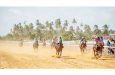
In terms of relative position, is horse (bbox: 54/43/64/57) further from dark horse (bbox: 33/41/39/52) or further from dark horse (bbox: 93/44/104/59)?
dark horse (bbox: 93/44/104/59)

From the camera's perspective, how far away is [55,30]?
5.63m

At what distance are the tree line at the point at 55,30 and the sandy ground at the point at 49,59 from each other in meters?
0.14

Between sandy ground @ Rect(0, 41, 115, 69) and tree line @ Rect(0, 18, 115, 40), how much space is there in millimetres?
145

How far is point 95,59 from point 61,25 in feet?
2.30

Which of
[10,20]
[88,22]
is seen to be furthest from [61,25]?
[10,20]

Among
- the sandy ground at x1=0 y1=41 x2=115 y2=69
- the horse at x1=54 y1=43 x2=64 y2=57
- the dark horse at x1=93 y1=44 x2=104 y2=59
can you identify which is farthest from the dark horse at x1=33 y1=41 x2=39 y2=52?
the dark horse at x1=93 y1=44 x2=104 y2=59

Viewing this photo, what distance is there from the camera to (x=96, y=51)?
563cm

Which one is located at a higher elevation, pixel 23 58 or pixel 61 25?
pixel 61 25

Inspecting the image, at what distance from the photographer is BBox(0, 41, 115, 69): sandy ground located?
18.4 ft

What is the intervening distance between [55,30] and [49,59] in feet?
1.41

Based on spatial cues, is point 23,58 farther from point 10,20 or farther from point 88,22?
point 88,22

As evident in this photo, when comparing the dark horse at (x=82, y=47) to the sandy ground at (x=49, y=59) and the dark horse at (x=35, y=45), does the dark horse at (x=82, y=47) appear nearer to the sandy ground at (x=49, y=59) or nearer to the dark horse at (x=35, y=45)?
the sandy ground at (x=49, y=59)

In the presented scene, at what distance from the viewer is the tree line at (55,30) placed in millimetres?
5590

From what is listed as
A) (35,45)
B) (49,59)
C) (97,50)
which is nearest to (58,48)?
(49,59)
